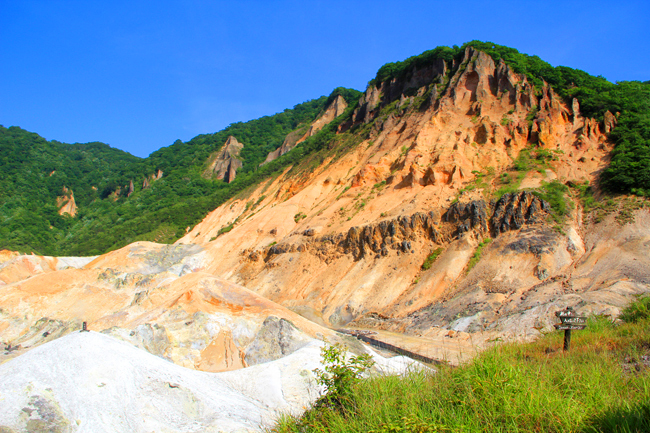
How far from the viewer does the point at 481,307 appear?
18312 millimetres

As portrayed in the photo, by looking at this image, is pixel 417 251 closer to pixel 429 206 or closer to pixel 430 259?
pixel 430 259

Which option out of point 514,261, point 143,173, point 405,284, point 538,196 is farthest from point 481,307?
point 143,173

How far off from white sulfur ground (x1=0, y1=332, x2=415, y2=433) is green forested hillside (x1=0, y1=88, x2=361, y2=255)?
160 ft

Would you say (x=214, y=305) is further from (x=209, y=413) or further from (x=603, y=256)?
(x=603, y=256)

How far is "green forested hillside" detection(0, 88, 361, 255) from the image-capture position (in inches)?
2354

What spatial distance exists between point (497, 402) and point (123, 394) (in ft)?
20.2

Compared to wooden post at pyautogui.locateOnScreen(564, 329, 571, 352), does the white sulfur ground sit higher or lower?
lower

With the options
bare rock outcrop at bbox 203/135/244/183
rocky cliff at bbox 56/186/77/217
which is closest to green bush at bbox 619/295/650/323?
bare rock outcrop at bbox 203/135/244/183

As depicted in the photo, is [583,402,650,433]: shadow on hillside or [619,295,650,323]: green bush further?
[619,295,650,323]: green bush

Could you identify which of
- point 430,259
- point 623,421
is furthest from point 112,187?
point 623,421

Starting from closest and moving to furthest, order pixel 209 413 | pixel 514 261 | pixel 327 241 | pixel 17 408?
pixel 17 408, pixel 209 413, pixel 514 261, pixel 327 241

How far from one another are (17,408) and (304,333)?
883 cm

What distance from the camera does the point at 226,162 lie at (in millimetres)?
80500

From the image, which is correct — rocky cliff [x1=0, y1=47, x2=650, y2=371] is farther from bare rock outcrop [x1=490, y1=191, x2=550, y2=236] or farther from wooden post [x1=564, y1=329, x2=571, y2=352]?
wooden post [x1=564, y1=329, x2=571, y2=352]
